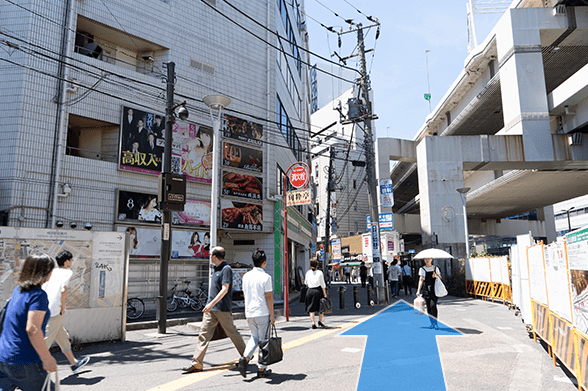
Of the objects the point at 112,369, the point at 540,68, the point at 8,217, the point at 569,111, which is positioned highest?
Result: the point at 540,68

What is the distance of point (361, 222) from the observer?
206 ft

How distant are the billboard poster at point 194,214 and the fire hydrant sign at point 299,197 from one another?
4.86 m

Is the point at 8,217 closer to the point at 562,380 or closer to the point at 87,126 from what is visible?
the point at 87,126

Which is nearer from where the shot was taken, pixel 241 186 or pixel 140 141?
pixel 140 141

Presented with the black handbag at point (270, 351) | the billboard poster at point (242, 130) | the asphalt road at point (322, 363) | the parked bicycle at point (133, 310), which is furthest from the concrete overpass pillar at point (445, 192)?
the black handbag at point (270, 351)

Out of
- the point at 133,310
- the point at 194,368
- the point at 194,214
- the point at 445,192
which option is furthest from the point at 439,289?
the point at 445,192

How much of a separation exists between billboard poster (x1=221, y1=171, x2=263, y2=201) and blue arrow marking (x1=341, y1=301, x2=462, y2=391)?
28.0ft

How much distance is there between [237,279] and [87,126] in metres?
7.85

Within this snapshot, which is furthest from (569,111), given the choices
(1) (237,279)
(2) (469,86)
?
(1) (237,279)

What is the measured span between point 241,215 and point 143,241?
4.33m

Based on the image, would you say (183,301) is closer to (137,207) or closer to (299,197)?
(137,207)

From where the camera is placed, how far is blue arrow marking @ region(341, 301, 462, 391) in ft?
17.9

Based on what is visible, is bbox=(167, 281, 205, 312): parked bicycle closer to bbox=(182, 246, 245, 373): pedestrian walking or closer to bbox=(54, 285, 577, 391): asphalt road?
bbox=(54, 285, 577, 391): asphalt road

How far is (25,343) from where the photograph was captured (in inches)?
126
